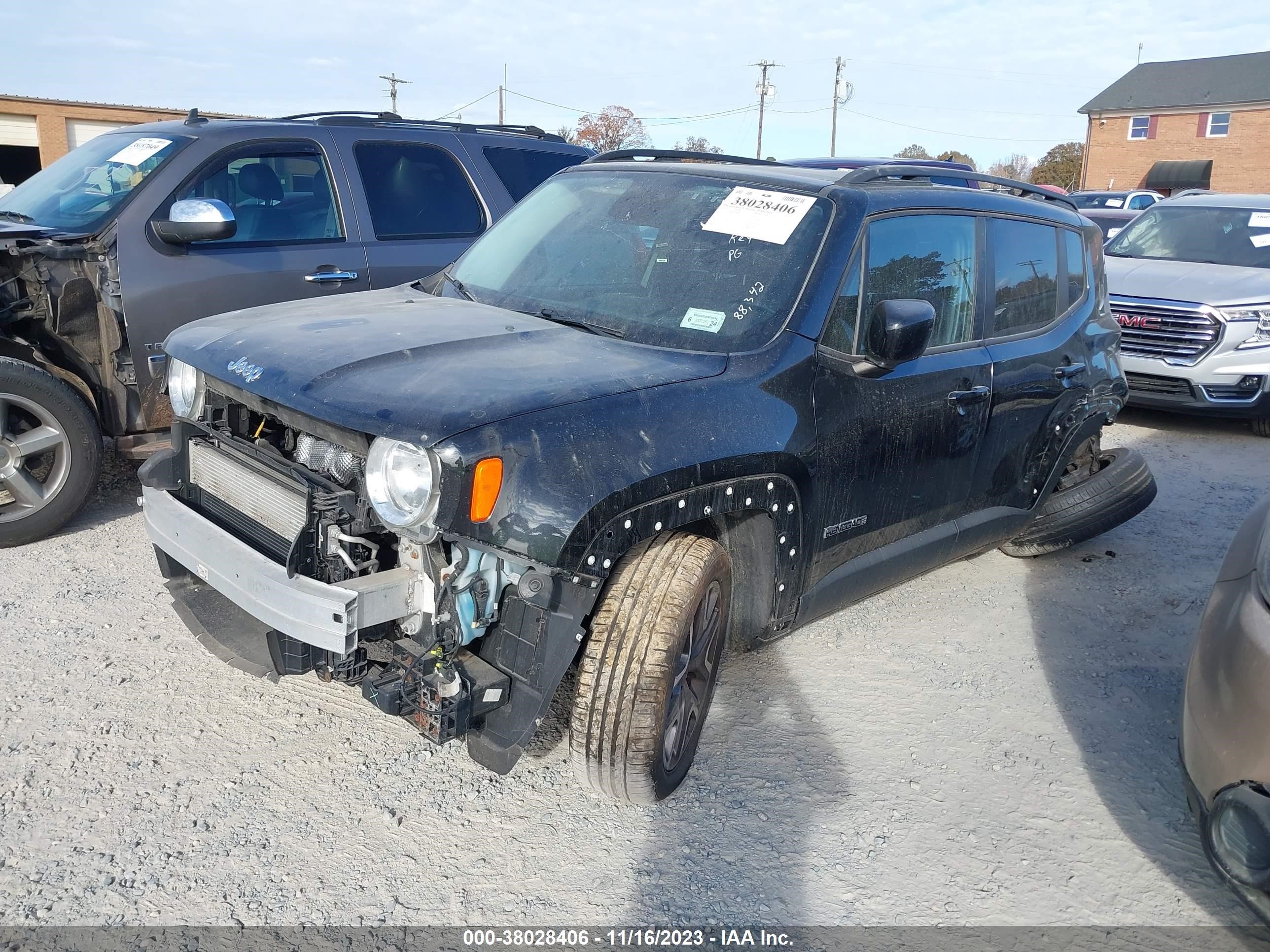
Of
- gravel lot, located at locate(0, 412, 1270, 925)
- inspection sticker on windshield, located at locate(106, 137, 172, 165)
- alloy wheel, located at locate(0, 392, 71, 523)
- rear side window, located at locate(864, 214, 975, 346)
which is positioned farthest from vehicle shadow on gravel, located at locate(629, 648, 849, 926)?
inspection sticker on windshield, located at locate(106, 137, 172, 165)

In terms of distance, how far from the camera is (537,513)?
2.51 metres

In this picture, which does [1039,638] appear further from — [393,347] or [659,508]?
[393,347]

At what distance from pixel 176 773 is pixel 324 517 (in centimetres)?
107

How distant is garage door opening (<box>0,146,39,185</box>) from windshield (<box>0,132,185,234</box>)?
20557 mm

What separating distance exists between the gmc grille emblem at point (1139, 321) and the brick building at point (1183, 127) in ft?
147

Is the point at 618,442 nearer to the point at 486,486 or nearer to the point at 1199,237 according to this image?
the point at 486,486

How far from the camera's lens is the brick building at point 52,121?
98.2 ft

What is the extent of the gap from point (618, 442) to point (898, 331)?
1.12 metres

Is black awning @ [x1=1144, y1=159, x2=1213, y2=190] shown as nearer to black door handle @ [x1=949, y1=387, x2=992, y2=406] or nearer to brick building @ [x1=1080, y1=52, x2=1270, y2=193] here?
brick building @ [x1=1080, y1=52, x2=1270, y2=193]

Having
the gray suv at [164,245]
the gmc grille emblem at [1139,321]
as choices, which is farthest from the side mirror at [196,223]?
the gmc grille emblem at [1139,321]

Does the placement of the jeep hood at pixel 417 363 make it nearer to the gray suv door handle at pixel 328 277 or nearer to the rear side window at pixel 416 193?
the gray suv door handle at pixel 328 277

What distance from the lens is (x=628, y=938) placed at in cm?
260

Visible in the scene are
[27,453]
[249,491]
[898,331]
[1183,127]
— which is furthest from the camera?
[1183,127]

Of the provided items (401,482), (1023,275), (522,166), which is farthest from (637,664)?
(522,166)
